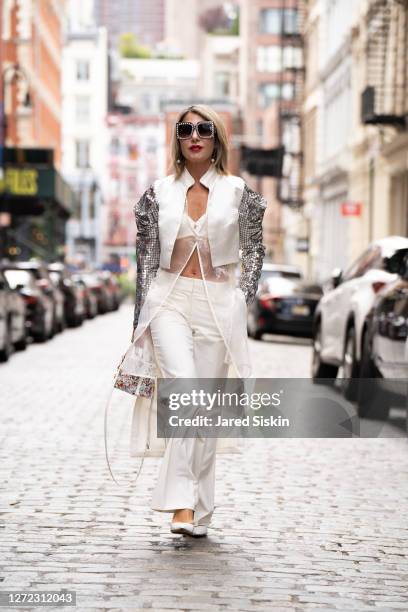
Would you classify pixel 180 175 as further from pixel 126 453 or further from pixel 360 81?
pixel 360 81

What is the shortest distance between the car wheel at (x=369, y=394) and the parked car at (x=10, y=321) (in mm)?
8122

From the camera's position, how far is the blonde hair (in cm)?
682

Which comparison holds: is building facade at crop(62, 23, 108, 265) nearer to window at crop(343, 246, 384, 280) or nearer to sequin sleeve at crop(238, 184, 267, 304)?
window at crop(343, 246, 384, 280)

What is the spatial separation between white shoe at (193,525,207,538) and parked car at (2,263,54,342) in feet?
63.5

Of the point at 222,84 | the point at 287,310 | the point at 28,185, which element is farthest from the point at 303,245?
the point at 222,84

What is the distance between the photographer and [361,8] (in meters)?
43.1

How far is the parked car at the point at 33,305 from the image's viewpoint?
2666 cm

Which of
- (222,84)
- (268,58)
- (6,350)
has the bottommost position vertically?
(6,350)

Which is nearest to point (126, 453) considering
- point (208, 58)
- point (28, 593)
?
point (28, 593)

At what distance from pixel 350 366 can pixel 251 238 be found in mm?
7282

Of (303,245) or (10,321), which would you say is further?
(303,245)

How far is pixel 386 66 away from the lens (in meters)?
37.9

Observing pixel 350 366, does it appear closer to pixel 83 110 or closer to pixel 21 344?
pixel 21 344

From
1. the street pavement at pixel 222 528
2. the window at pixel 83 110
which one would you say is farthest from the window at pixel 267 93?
the street pavement at pixel 222 528
